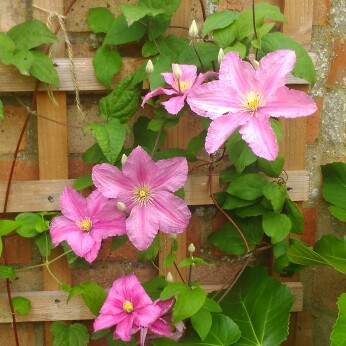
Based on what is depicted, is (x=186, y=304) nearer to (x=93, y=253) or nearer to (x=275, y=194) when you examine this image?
(x=93, y=253)

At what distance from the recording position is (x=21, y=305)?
1459 mm

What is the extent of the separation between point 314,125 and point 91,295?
0.64 m

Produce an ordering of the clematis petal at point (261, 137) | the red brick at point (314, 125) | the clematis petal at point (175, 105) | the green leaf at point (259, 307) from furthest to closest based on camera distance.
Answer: the red brick at point (314, 125)
the green leaf at point (259, 307)
the clematis petal at point (175, 105)
the clematis petal at point (261, 137)

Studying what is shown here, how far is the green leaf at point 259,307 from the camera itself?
1395 mm

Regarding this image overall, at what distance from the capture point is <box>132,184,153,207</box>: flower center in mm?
1225

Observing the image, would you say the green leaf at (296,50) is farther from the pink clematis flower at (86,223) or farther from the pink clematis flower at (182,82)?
the pink clematis flower at (86,223)

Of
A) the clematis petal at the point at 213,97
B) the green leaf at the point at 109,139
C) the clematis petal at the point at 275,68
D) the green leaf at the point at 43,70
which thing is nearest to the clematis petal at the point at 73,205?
the green leaf at the point at 109,139

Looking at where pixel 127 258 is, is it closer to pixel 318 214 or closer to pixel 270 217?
pixel 270 217

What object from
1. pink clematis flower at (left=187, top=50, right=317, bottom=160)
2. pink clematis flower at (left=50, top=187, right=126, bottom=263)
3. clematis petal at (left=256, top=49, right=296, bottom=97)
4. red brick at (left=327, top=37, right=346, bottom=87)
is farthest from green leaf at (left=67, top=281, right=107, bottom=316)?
red brick at (left=327, top=37, right=346, bottom=87)

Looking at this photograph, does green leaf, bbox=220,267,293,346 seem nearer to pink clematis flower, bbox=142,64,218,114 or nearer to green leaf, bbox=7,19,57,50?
pink clematis flower, bbox=142,64,218,114

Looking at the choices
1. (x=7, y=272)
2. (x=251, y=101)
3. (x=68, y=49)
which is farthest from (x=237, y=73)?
(x=7, y=272)

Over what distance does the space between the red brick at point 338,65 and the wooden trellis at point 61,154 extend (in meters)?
0.08

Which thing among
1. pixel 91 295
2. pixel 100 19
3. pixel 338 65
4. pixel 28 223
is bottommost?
pixel 91 295

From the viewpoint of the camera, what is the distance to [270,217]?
143 centimetres
